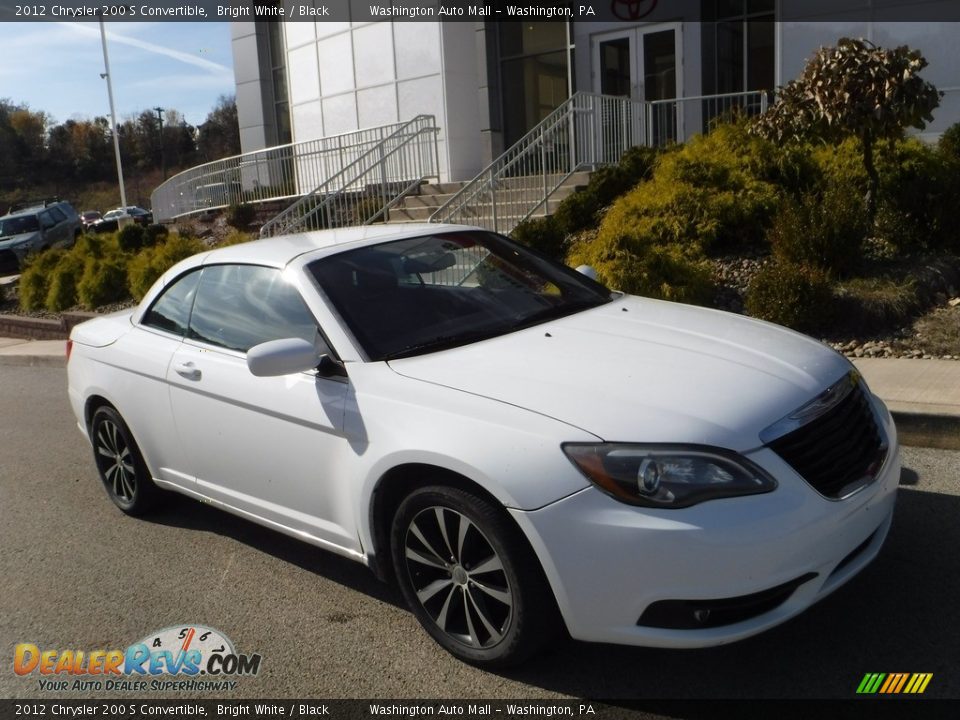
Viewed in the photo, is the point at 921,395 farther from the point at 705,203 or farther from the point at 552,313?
the point at 705,203

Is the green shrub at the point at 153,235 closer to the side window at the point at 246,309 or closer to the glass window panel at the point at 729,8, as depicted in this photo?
the glass window panel at the point at 729,8

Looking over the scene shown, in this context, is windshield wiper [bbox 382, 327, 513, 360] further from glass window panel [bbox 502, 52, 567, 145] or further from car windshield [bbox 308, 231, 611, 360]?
glass window panel [bbox 502, 52, 567, 145]

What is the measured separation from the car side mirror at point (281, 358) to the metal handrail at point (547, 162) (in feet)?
31.3

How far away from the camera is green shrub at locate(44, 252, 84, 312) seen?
15844mm

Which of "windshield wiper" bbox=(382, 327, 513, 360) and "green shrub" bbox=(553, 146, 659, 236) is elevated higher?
"green shrub" bbox=(553, 146, 659, 236)

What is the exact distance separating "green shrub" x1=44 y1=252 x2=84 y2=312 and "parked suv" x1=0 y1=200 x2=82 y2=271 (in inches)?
334

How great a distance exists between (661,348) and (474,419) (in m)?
0.92

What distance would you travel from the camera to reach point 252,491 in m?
4.18

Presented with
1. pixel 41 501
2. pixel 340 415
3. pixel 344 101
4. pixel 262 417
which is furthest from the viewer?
pixel 344 101

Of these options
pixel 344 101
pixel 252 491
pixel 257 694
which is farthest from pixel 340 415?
pixel 344 101

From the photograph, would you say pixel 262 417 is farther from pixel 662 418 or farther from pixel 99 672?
pixel 662 418

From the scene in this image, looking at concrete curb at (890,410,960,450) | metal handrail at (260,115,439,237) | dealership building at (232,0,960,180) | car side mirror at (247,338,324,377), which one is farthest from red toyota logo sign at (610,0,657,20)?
car side mirror at (247,338,324,377)

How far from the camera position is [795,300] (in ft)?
25.3

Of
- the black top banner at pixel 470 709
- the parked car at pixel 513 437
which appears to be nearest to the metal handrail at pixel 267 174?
the parked car at pixel 513 437
